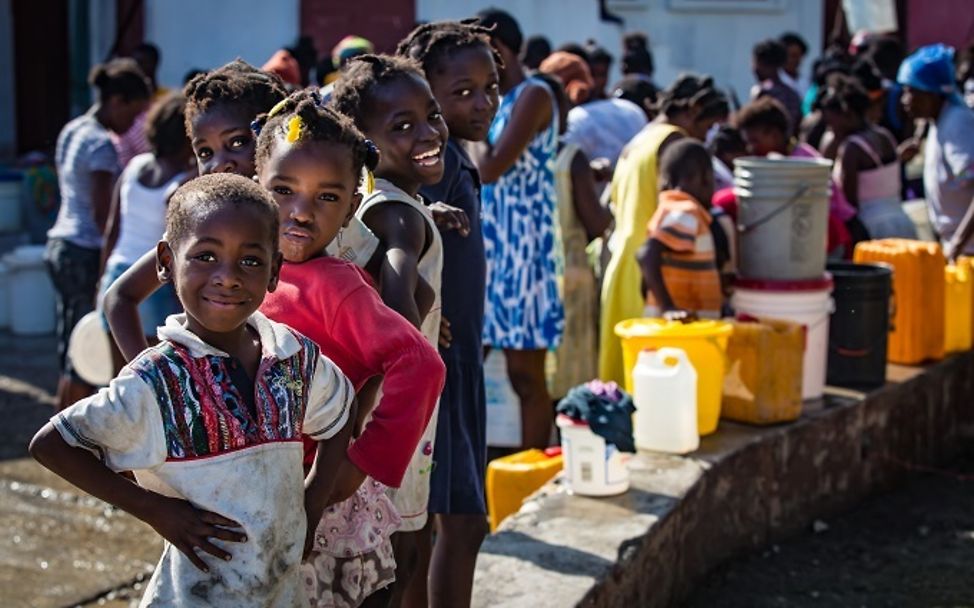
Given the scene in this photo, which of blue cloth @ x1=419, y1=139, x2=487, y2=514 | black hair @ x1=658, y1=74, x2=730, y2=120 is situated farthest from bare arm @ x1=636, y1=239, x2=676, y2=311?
blue cloth @ x1=419, y1=139, x2=487, y2=514

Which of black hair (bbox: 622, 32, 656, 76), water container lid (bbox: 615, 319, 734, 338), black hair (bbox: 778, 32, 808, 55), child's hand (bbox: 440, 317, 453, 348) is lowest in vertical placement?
water container lid (bbox: 615, 319, 734, 338)

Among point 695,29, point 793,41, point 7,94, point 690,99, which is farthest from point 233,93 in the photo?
point 7,94

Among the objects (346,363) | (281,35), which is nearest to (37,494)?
(346,363)

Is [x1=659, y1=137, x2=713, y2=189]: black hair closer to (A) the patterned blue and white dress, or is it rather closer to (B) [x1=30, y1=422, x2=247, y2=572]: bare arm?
(A) the patterned blue and white dress

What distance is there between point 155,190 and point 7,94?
8.07 metres

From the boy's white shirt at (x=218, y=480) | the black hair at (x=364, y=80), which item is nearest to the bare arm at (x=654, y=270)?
the black hair at (x=364, y=80)

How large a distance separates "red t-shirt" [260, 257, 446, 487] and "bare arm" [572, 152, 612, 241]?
3539 millimetres

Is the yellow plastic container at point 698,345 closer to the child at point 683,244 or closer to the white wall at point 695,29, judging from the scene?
the child at point 683,244

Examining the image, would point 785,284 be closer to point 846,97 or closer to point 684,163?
point 684,163

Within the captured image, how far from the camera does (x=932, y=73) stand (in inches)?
313

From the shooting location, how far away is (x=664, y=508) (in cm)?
471

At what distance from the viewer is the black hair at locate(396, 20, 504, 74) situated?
389 centimetres

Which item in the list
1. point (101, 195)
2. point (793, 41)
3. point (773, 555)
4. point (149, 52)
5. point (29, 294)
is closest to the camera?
point (773, 555)

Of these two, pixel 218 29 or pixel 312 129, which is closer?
pixel 312 129
